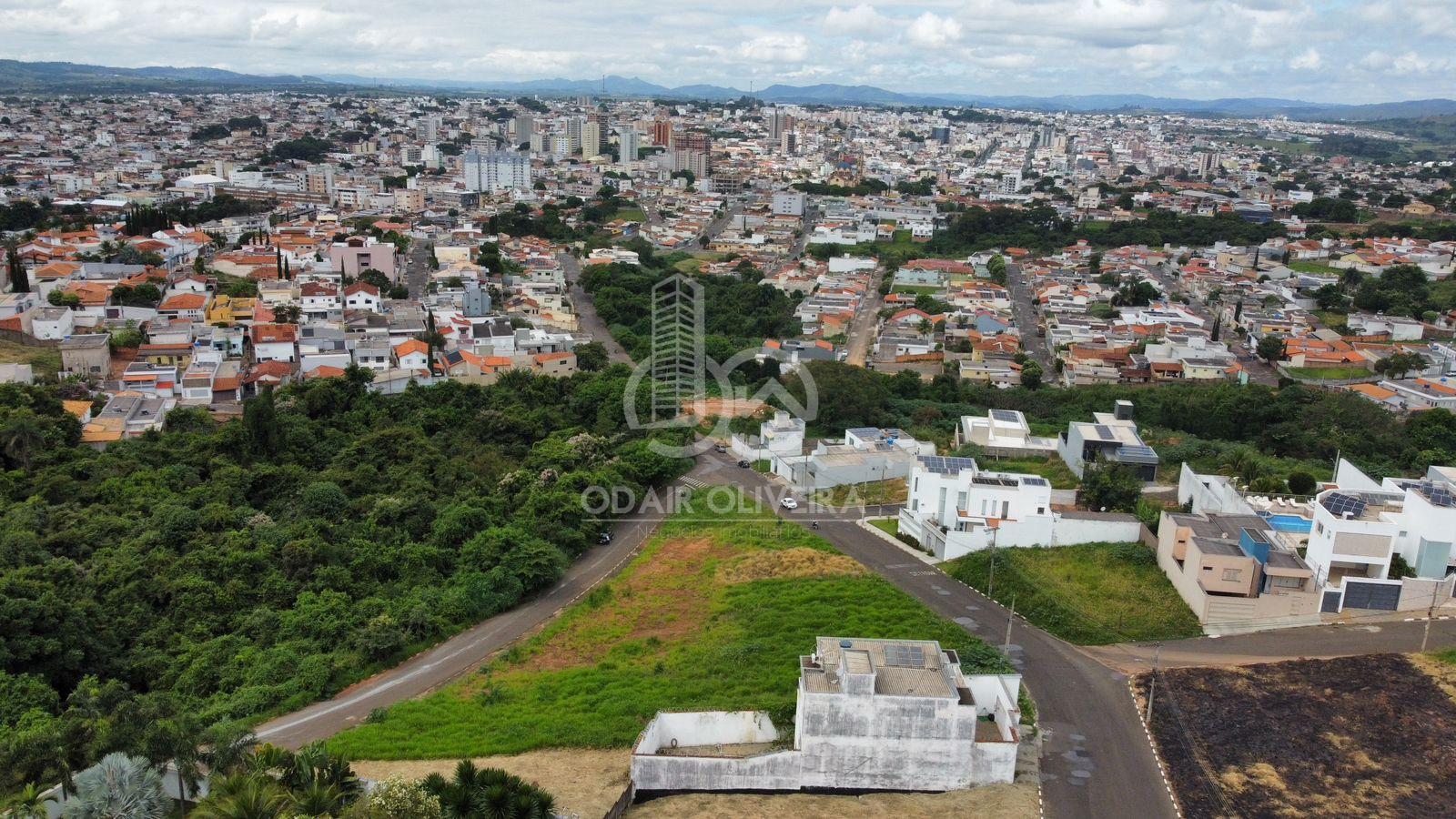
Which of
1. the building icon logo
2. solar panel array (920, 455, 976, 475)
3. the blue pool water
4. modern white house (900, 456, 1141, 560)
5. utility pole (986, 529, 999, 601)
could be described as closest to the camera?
utility pole (986, 529, 999, 601)

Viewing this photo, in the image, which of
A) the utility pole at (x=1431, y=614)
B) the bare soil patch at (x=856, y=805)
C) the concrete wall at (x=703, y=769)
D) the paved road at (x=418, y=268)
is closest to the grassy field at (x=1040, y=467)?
the utility pole at (x=1431, y=614)

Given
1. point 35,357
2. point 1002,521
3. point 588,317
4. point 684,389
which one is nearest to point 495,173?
point 588,317

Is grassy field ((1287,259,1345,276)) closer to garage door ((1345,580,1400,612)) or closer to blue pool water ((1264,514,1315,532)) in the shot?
blue pool water ((1264,514,1315,532))

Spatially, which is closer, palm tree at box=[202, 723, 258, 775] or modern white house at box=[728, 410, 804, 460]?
palm tree at box=[202, 723, 258, 775]

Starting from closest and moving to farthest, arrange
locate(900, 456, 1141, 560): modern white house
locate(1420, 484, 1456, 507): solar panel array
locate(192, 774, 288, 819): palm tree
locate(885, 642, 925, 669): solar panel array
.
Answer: locate(192, 774, 288, 819): palm tree → locate(885, 642, 925, 669): solar panel array → locate(1420, 484, 1456, 507): solar panel array → locate(900, 456, 1141, 560): modern white house

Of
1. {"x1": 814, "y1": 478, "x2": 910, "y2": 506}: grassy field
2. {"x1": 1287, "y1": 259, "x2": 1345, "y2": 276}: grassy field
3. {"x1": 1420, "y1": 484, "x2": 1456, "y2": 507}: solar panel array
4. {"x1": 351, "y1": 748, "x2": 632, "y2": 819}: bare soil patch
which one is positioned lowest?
{"x1": 351, "y1": 748, "x2": 632, "y2": 819}: bare soil patch

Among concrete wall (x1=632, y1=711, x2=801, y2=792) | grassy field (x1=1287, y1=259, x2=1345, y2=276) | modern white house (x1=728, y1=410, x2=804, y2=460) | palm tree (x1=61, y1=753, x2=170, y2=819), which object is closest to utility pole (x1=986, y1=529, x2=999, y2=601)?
concrete wall (x1=632, y1=711, x2=801, y2=792)

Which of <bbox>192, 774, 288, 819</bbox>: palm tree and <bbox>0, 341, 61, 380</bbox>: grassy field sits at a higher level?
<bbox>192, 774, 288, 819</bbox>: palm tree

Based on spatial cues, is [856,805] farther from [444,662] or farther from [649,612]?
[444,662]
